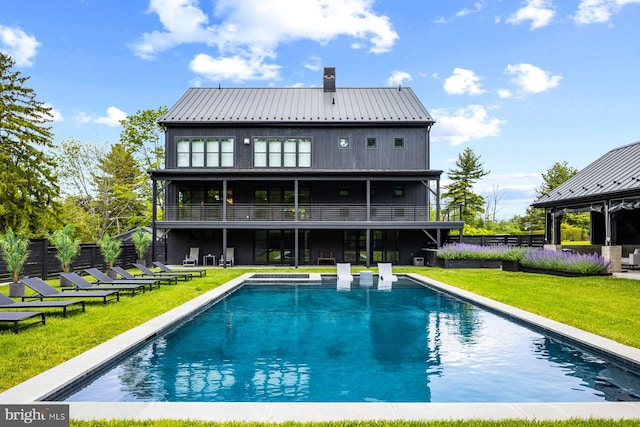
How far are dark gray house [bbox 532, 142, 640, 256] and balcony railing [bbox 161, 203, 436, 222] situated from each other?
656 centimetres

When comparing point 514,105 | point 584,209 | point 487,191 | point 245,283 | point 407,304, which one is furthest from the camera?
point 487,191

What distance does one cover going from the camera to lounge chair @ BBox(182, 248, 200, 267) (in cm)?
2505

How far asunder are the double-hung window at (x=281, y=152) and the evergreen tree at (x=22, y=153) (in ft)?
49.4

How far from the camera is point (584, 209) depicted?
2134cm

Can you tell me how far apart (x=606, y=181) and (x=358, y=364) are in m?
18.8

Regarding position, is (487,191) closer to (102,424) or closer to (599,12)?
(599,12)

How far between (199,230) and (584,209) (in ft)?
Answer: 65.7

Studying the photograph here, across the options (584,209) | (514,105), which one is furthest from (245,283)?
(514,105)

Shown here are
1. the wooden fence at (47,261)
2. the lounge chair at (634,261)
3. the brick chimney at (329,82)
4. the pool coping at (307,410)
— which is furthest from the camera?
the brick chimney at (329,82)

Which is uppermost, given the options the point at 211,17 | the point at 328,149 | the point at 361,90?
the point at 211,17

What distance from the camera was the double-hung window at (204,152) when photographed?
2575 cm

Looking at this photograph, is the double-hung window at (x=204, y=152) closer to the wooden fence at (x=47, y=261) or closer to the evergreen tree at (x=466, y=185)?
the wooden fence at (x=47, y=261)

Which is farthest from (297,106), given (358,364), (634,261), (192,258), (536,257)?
(358,364)

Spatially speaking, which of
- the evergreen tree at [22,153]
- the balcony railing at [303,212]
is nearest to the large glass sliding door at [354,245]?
the balcony railing at [303,212]
